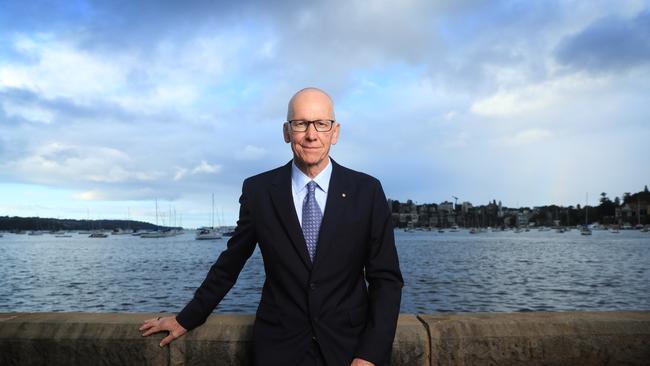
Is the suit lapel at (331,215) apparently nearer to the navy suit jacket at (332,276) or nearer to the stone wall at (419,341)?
the navy suit jacket at (332,276)

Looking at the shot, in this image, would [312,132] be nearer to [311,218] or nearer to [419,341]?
[311,218]

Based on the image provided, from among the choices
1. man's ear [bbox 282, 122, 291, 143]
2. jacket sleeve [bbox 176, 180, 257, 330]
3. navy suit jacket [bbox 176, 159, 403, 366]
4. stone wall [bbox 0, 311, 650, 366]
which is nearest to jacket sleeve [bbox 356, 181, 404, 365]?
navy suit jacket [bbox 176, 159, 403, 366]

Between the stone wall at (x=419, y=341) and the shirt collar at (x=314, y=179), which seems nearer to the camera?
the shirt collar at (x=314, y=179)

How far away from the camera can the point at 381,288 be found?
295cm

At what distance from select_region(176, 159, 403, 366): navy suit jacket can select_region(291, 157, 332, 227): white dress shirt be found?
0.13 feet

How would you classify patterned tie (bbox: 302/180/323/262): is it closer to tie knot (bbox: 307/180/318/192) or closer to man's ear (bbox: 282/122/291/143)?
tie knot (bbox: 307/180/318/192)

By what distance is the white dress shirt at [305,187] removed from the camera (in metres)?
3.06

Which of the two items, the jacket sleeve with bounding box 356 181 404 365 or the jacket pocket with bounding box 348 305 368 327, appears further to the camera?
the jacket pocket with bounding box 348 305 368 327

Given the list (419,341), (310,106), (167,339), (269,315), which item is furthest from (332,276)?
(167,339)

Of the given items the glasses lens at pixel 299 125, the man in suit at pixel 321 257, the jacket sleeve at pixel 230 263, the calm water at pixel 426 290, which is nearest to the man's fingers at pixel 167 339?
the jacket sleeve at pixel 230 263

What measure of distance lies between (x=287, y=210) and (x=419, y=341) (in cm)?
169

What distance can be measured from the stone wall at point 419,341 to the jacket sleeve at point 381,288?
1.20m

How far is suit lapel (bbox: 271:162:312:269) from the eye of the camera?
2.97 metres

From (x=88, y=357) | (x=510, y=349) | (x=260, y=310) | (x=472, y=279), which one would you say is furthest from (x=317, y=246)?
(x=472, y=279)
